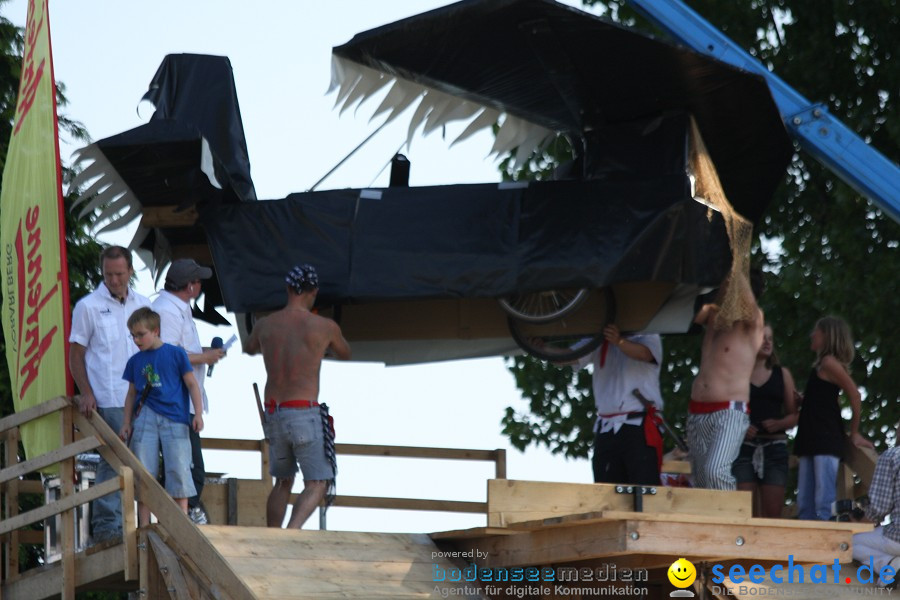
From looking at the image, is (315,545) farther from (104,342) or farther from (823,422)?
(823,422)

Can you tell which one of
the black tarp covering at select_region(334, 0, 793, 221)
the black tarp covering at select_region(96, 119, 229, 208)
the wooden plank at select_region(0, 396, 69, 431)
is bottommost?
the wooden plank at select_region(0, 396, 69, 431)

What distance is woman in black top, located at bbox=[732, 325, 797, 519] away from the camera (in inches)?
430

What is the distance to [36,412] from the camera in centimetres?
961

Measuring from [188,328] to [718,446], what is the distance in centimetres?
354

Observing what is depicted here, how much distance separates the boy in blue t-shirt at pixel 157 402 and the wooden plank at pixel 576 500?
1.88m

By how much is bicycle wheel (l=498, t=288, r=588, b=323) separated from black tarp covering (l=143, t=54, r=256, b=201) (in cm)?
208

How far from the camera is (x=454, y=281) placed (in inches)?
410

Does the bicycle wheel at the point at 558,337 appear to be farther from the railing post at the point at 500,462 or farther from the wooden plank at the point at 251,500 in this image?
the wooden plank at the point at 251,500

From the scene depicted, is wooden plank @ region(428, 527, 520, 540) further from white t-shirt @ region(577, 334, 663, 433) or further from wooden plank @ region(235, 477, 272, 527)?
wooden plank @ region(235, 477, 272, 527)

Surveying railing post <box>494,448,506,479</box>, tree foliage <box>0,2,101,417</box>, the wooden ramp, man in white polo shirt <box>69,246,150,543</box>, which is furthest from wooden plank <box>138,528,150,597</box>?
tree foliage <box>0,2,101,417</box>

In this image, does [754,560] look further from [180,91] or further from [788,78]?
[788,78]

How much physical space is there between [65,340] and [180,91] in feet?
8.42

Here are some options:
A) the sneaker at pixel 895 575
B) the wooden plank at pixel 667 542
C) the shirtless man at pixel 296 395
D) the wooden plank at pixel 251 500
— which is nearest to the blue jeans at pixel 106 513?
the shirtless man at pixel 296 395

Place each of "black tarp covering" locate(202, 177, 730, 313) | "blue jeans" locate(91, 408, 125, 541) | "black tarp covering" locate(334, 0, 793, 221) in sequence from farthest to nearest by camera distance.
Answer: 1. "black tarp covering" locate(202, 177, 730, 313)
2. "black tarp covering" locate(334, 0, 793, 221)
3. "blue jeans" locate(91, 408, 125, 541)
